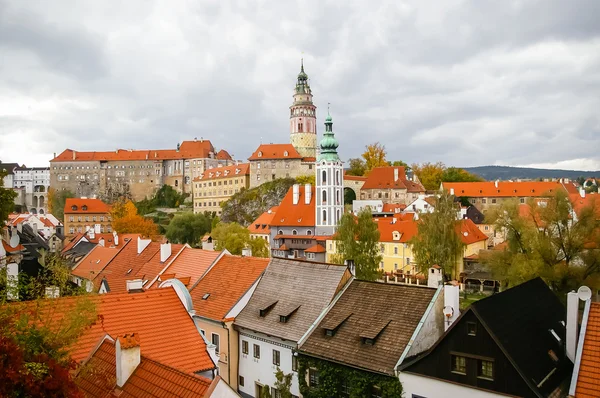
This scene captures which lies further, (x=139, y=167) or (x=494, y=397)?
(x=139, y=167)

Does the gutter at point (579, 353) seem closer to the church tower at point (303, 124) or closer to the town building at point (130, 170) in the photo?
the church tower at point (303, 124)

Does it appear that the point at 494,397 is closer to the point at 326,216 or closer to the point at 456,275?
the point at 456,275

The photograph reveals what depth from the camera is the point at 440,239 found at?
43312 millimetres

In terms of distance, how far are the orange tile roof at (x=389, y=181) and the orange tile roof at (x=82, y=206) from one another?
54.1m

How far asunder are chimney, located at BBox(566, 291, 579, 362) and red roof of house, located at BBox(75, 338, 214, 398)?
1171 centimetres

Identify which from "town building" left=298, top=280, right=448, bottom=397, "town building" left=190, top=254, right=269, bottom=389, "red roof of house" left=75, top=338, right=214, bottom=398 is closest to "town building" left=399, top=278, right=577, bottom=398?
"town building" left=298, top=280, right=448, bottom=397

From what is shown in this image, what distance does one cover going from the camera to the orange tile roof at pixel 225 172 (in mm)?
116250

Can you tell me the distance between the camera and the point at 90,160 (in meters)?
144

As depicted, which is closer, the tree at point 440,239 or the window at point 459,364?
the window at point 459,364

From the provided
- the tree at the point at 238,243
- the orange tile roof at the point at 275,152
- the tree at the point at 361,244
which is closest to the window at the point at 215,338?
the tree at the point at 361,244

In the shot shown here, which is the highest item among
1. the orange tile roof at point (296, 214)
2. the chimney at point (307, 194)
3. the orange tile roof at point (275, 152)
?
the orange tile roof at point (275, 152)

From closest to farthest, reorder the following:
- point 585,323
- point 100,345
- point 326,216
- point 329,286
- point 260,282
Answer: point 100,345
point 585,323
point 329,286
point 260,282
point 326,216

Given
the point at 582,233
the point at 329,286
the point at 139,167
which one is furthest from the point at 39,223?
the point at 582,233

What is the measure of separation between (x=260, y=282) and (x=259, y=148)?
91907 millimetres
